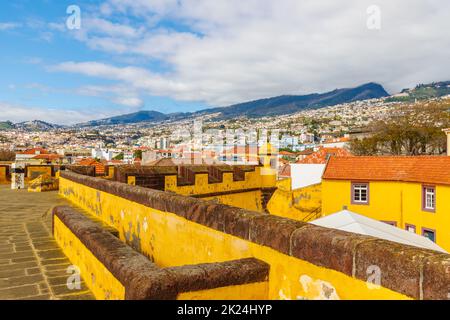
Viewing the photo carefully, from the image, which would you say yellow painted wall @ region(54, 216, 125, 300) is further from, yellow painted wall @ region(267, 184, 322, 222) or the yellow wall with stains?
the yellow wall with stains

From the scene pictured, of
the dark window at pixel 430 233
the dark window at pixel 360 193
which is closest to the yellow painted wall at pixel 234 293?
the dark window at pixel 430 233

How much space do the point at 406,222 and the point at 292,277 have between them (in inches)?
837

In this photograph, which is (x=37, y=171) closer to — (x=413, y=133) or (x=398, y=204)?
(x=398, y=204)

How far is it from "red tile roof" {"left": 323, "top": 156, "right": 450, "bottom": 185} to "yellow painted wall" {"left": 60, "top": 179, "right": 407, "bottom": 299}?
1830cm

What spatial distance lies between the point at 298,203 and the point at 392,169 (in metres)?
6.12

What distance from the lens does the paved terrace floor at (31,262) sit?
3.31 m

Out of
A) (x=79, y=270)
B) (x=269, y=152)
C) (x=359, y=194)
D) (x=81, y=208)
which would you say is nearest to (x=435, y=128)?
(x=359, y=194)

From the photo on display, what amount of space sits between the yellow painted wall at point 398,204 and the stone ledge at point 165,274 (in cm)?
1915

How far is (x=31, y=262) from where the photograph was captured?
4.23 metres

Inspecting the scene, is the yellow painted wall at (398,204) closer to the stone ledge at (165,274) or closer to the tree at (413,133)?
the stone ledge at (165,274)

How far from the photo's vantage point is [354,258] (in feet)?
6.66

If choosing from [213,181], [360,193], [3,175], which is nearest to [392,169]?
[360,193]

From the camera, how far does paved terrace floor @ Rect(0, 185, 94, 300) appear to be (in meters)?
3.31
